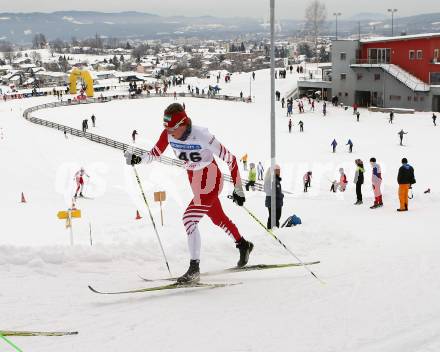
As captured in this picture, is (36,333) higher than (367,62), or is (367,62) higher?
(367,62)

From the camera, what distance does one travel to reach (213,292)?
570 centimetres

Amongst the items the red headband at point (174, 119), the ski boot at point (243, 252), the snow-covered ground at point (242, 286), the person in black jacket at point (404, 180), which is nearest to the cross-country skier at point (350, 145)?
the snow-covered ground at point (242, 286)

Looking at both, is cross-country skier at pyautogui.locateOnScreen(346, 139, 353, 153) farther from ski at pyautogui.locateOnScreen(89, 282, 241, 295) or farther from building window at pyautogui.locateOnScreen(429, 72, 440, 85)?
ski at pyautogui.locateOnScreen(89, 282, 241, 295)

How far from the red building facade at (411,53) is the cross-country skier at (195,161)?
47106mm

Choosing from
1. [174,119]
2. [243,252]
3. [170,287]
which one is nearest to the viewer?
[174,119]

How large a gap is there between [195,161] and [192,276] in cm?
132

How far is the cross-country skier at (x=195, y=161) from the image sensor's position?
18.6ft

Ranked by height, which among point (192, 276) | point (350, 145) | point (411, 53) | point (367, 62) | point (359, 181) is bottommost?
point (350, 145)

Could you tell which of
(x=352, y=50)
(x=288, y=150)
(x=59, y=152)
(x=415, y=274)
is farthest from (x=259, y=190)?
(x=352, y=50)

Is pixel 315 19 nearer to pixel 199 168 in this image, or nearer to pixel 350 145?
pixel 350 145

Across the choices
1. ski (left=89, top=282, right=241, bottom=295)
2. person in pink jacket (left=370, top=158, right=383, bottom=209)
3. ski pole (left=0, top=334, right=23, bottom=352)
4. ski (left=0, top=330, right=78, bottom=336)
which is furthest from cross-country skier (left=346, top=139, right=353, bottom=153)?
ski pole (left=0, top=334, right=23, bottom=352)

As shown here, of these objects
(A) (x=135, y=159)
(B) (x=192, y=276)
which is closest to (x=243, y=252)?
(B) (x=192, y=276)

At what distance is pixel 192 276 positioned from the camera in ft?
19.3

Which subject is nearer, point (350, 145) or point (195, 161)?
point (195, 161)
